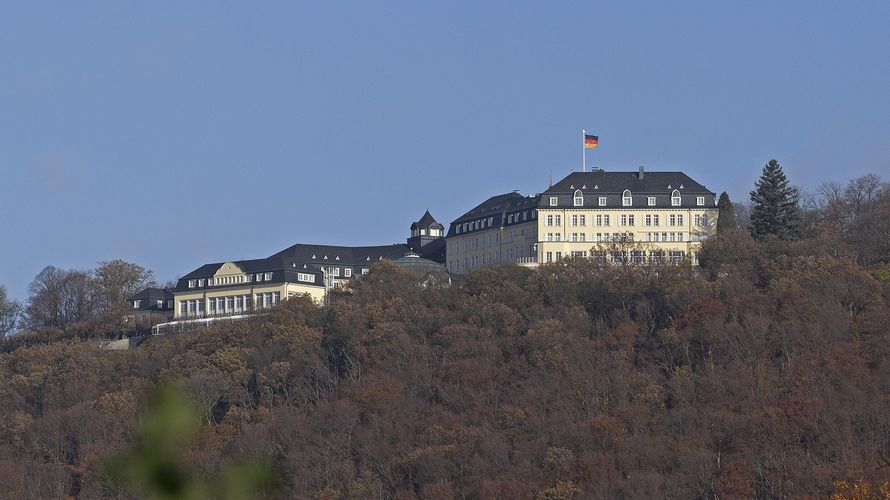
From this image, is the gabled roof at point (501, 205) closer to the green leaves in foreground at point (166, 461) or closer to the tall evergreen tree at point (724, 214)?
the tall evergreen tree at point (724, 214)

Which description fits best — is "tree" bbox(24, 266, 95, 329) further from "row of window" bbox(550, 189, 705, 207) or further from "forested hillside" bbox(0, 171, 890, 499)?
"row of window" bbox(550, 189, 705, 207)

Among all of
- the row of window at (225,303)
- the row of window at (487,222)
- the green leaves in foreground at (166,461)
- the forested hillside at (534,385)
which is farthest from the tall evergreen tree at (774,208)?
the green leaves in foreground at (166,461)

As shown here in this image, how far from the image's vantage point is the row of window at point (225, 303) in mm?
108375

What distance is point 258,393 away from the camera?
3386 inches

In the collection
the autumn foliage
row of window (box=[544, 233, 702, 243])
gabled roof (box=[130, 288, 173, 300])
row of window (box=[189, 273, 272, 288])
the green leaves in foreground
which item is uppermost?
row of window (box=[544, 233, 702, 243])

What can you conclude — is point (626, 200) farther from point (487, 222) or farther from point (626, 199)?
point (487, 222)

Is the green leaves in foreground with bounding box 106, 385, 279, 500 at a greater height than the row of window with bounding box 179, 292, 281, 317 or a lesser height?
greater

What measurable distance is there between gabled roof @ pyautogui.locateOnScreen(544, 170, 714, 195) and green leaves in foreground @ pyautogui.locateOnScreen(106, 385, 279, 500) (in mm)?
97908

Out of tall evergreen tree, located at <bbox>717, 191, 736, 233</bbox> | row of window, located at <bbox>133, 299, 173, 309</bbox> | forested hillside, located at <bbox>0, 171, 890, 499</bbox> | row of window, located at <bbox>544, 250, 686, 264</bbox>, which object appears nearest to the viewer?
forested hillside, located at <bbox>0, 171, 890, 499</bbox>

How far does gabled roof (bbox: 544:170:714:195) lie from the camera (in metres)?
103

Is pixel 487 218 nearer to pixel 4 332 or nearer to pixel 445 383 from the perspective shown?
pixel 445 383

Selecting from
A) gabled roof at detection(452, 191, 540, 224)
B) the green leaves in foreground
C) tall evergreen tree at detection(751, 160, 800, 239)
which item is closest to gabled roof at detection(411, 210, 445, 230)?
gabled roof at detection(452, 191, 540, 224)

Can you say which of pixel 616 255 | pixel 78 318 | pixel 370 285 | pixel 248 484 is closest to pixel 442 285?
pixel 370 285

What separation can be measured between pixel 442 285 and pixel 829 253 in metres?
23.4
